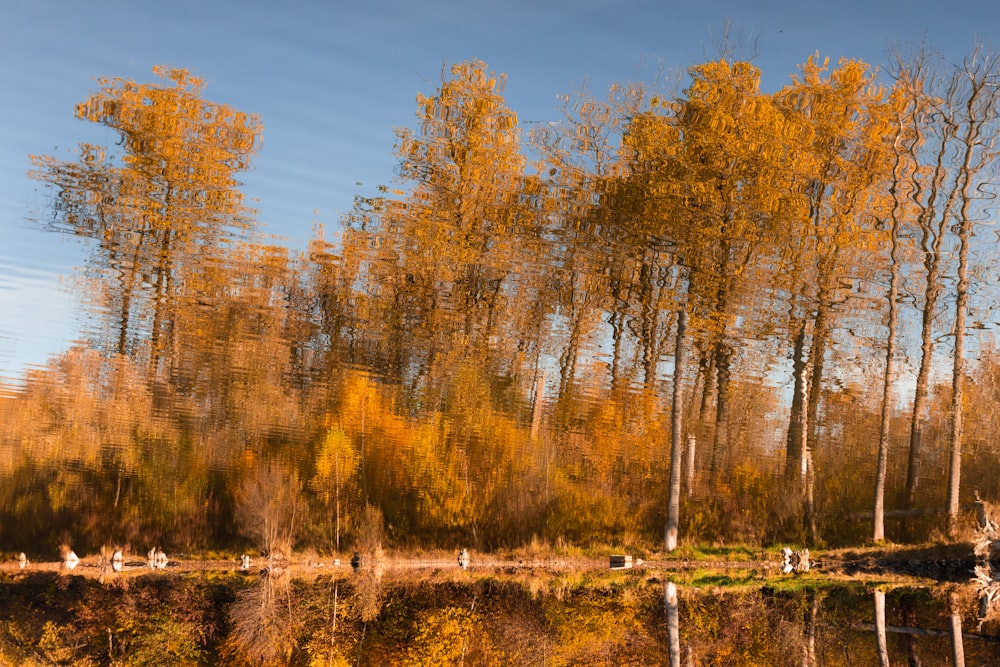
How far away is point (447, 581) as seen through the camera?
11.6 m

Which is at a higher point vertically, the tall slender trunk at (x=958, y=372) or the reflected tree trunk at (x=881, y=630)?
the tall slender trunk at (x=958, y=372)

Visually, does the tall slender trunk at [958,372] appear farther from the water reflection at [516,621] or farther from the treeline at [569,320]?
the water reflection at [516,621]

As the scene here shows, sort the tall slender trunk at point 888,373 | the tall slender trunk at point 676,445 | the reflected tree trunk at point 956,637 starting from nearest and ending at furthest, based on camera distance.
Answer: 1. the reflected tree trunk at point 956,637
2. the tall slender trunk at point 888,373
3. the tall slender trunk at point 676,445

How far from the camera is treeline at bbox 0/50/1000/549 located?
11211mm

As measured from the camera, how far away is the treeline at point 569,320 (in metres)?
11.2

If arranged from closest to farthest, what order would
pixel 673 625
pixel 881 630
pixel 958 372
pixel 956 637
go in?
pixel 956 637 → pixel 881 630 → pixel 673 625 → pixel 958 372

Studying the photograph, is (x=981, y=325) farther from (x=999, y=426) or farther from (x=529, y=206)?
(x=529, y=206)

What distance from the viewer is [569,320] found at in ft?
41.7

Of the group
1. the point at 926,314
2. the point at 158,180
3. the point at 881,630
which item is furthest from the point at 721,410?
the point at 158,180

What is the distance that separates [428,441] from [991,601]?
9573 millimetres

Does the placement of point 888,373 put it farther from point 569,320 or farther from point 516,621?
point 516,621

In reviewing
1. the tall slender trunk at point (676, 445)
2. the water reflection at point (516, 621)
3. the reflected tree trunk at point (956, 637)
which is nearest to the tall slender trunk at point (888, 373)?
the water reflection at point (516, 621)

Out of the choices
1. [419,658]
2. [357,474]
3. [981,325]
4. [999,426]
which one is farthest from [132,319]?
[999,426]

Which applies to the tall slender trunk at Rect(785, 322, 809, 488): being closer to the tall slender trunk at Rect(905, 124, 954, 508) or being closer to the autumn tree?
the tall slender trunk at Rect(905, 124, 954, 508)
